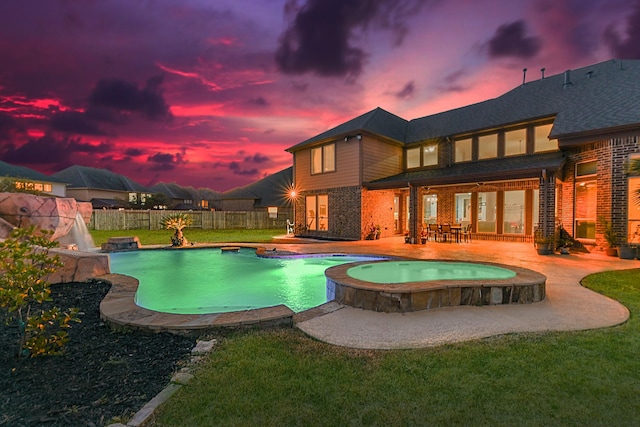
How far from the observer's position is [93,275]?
6.58 metres

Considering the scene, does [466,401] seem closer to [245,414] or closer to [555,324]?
[245,414]

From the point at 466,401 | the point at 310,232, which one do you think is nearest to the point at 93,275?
the point at 466,401

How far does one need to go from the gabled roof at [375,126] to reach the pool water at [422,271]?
862cm

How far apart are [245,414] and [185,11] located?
47.9 ft

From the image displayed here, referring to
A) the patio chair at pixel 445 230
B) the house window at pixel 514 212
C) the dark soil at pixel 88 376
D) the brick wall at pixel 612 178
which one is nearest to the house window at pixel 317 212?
the patio chair at pixel 445 230

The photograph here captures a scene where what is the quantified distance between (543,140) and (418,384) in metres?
14.2

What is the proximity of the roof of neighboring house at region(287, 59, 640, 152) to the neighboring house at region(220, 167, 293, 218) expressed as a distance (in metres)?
19.2

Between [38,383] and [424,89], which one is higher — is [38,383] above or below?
below

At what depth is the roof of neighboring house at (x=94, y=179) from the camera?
128 ft

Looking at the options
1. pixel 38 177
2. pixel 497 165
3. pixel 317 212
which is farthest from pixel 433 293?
pixel 38 177

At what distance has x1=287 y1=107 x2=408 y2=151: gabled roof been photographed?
50.8 ft

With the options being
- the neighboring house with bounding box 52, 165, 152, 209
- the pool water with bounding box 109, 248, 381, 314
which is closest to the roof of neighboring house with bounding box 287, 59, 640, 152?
the pool water with bounding box 109, 248, 381, 314

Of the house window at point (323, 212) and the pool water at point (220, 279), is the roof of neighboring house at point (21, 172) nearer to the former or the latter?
the pool water at point (220, 279)

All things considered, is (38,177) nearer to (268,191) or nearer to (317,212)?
(268,191)
